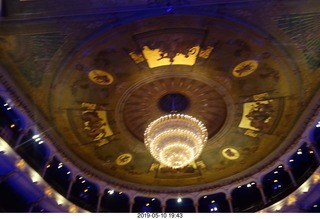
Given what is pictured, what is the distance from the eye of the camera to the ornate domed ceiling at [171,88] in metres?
8.13

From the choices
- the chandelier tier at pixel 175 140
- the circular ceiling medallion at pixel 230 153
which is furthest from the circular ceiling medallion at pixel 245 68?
the circular ceiling medallion at pixel 230 153

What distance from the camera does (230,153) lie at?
11656mm

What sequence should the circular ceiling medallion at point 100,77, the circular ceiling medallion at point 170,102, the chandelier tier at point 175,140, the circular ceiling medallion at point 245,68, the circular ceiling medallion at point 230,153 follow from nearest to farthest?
the chandelier tier at point 175,140 → the circular ceiling medallion at point 245,68 → the circular ceiling medallion at point 100,77 → the circular ceiling medallion at point 170,102 → the circular ceiling medallion at point 230,153

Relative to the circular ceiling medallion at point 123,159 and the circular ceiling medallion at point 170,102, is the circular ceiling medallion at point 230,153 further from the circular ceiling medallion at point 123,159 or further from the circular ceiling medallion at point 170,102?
the circular ceiling medallion at point 123,159

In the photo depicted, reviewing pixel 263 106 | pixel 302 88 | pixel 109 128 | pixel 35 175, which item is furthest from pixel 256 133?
pixel 35 175

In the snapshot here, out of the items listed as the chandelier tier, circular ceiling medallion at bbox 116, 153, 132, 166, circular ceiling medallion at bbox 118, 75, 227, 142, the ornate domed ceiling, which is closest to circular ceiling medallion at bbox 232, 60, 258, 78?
the ornate domed ceiling

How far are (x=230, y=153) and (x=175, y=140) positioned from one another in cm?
386

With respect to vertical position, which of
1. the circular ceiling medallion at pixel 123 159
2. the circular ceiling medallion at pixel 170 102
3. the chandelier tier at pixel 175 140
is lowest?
the chandelier tier at pixel 175 140

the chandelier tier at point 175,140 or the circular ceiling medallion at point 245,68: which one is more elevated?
the circular ceiling medallion at point 245,68

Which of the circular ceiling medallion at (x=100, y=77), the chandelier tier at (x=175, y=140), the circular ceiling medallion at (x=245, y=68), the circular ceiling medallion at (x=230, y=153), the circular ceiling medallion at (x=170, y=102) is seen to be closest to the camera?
the chandelier tier at (x=175, y=140)

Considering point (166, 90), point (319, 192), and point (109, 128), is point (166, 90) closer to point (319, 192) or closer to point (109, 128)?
point (109, 128)

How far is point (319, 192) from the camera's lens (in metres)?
10.6

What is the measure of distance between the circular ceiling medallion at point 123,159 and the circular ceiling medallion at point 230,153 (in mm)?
3467

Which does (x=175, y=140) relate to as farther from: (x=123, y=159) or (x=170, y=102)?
(x=123, y=159)
